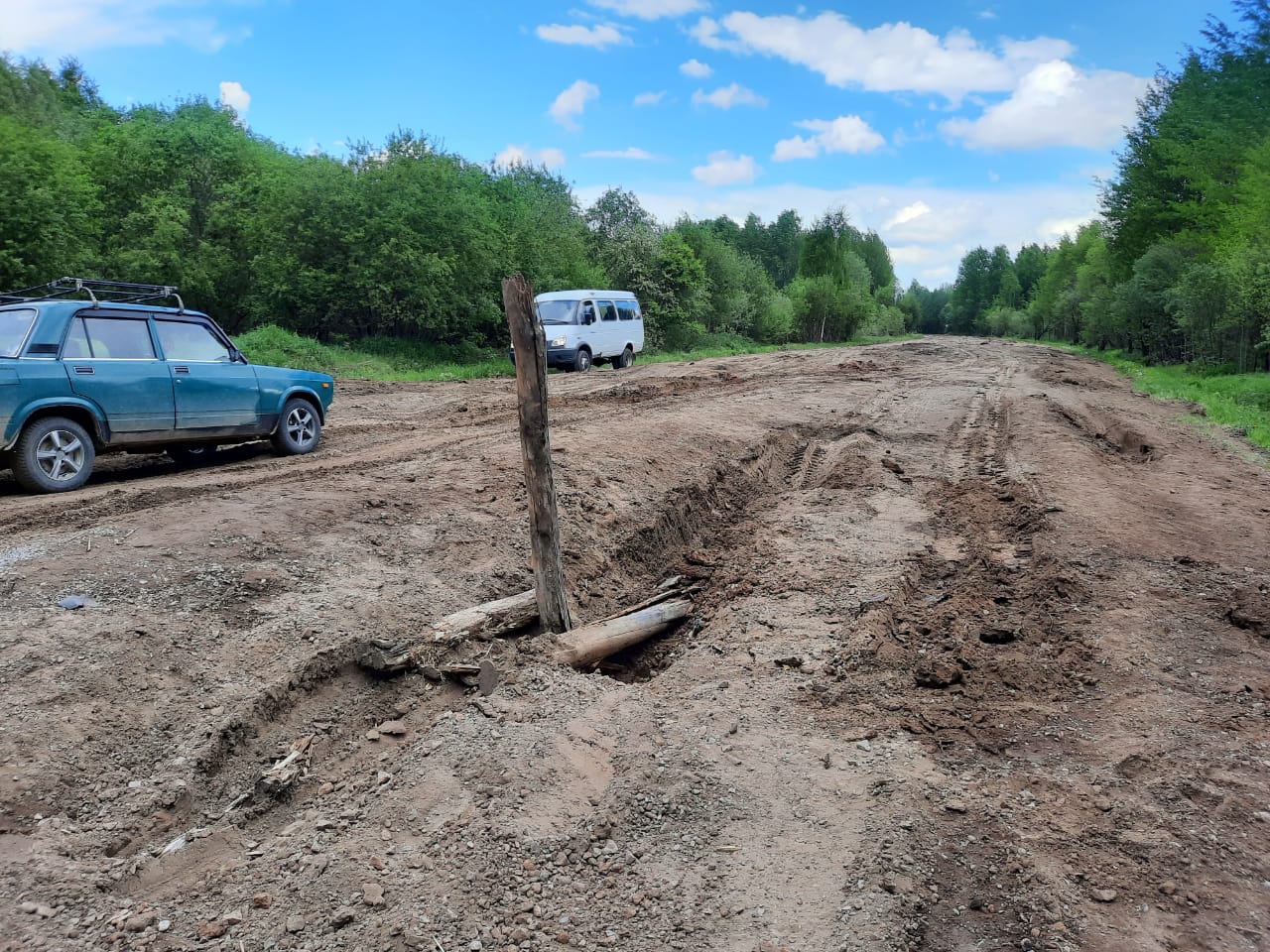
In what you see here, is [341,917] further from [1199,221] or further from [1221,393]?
[1199,221]

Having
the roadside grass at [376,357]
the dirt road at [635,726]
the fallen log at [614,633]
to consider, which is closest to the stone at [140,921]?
the dirt road at [635,726]

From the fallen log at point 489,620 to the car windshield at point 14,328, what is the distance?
17.2 ft

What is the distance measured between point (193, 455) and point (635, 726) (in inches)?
305

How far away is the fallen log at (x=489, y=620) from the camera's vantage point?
557cm

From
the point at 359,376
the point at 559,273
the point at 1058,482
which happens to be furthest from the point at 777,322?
the point at 1058,482

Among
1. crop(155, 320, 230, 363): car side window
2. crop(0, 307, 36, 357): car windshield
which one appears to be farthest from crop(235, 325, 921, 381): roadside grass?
crop(0, 307, 36, 357): car windshield

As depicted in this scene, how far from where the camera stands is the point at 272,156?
28.7m

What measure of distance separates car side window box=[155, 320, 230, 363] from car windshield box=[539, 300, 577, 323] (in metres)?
13.6

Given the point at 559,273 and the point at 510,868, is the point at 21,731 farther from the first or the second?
the point at 559,273

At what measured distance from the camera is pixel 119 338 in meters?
8.28

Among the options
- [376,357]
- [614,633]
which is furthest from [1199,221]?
[614,633]

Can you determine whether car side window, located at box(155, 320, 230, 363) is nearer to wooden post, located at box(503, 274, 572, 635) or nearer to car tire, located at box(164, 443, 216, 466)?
car tire, located at box(164, 443, 216, 466)

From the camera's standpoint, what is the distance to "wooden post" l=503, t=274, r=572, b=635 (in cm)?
532

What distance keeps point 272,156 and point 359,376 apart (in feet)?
47.0
